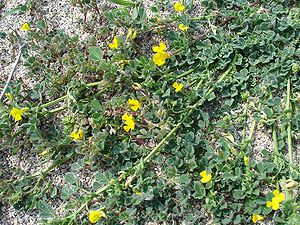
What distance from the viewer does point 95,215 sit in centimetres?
235

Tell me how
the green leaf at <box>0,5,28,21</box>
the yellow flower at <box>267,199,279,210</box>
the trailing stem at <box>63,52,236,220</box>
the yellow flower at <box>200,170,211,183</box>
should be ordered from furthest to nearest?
the green leaf at <box>0,5,28,21</box>, the trailing stem at <box>63,52,236,220</box>, the yellow flower at <box>200,170,211,183</box>, the yellow flower at <box>267,199,279,210</box>

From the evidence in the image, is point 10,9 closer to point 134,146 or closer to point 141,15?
point 141,15

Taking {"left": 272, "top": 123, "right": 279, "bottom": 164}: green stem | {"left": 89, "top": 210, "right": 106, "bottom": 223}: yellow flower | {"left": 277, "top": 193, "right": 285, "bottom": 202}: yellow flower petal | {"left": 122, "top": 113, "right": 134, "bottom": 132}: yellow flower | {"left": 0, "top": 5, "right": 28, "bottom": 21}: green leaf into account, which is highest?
{"left": 0, "top": 5, "right": 28, "bottom": 21}: green leaf

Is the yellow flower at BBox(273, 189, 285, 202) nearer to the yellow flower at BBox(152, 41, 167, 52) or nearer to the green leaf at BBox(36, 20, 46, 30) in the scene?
the yellow flower at BBox(152, 41, 167, 52)

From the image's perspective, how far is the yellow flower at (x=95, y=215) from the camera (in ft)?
7.68

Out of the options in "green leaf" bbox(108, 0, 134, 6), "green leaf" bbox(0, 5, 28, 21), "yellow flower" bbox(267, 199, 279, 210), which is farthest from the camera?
"green leaf" bbox(0, 5, 28, 21)

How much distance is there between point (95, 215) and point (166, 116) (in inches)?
25.4

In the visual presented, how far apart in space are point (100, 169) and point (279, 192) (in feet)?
3.14

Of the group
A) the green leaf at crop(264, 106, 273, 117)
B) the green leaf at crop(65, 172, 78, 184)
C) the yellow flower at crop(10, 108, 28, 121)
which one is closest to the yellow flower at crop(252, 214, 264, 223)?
the green leaf at crop(264, 106, 273, 117)

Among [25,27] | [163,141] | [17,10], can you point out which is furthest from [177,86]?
[17,10]

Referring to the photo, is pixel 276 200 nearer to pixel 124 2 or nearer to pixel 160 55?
pixel 160 55

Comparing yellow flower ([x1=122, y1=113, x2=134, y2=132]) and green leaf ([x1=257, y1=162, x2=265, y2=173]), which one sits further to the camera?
yellow flower ([x1=122, y1=113, x2=134, y2=132])

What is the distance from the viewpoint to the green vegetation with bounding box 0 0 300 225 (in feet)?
7.86

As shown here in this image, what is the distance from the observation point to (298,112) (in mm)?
2445
